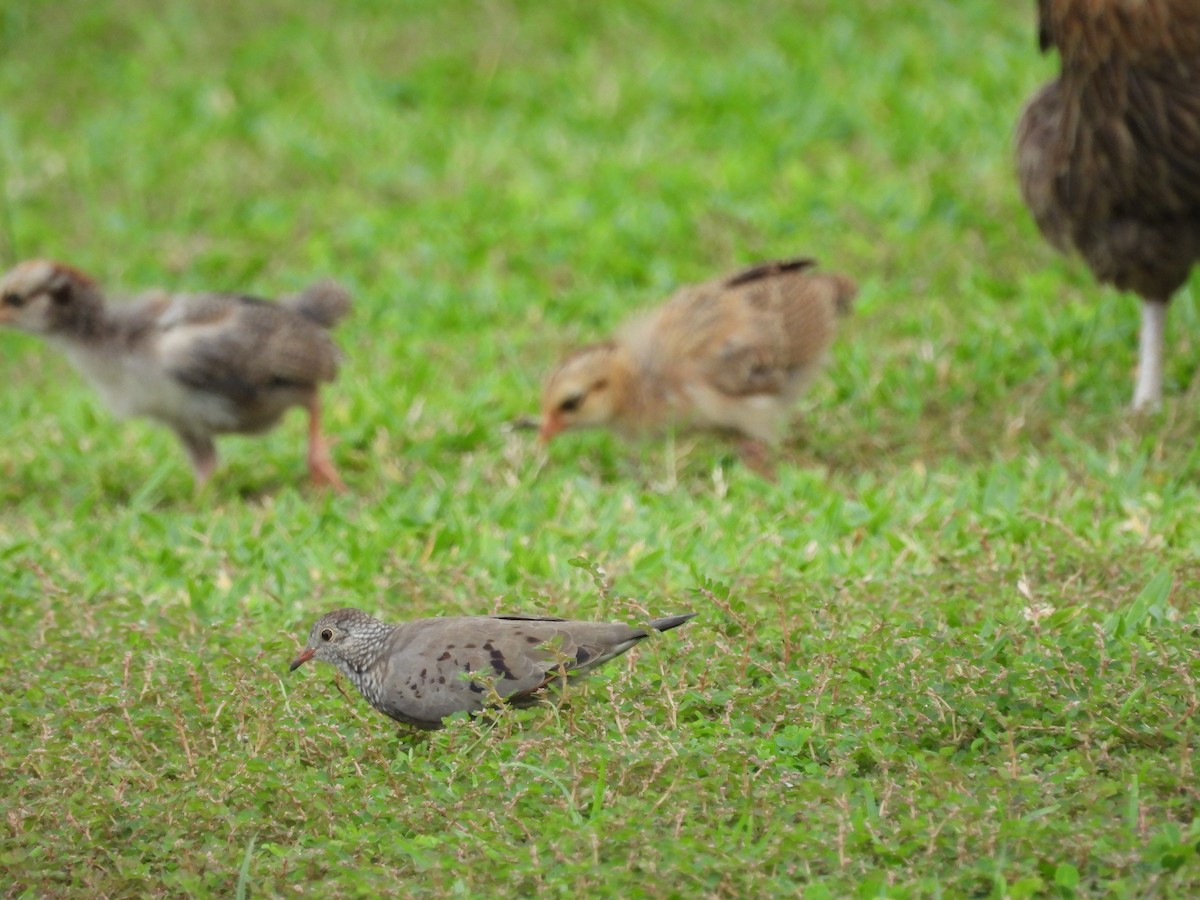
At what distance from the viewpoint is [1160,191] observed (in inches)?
272

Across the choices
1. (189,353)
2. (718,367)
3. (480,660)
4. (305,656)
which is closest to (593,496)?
(718,367)

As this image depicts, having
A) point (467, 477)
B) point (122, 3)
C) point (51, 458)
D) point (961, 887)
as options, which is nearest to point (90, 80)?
point (122, 3)

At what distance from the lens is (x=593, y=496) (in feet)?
22.6

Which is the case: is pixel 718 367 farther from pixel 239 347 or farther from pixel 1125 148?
pixel 239 347

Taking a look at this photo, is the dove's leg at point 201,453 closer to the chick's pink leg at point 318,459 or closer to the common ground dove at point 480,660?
the chick's pink leg at point 318,459

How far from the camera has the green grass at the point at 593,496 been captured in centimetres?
382

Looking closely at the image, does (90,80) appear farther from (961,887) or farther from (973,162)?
(961,887)

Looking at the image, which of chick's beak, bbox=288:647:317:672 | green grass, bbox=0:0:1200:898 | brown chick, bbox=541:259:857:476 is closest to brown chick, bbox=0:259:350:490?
green grass, bbox=0:0:1200:898

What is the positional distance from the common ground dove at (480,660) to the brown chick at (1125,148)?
11.6 feet

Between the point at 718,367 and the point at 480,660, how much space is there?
3429 mm

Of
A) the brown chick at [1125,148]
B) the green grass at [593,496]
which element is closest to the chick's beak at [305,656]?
the green grass at [593,496]

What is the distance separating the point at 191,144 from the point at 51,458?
4.59 meters

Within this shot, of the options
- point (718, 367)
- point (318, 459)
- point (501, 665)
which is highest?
point (501, 665)

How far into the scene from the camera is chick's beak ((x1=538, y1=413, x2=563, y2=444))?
755 centimetres
